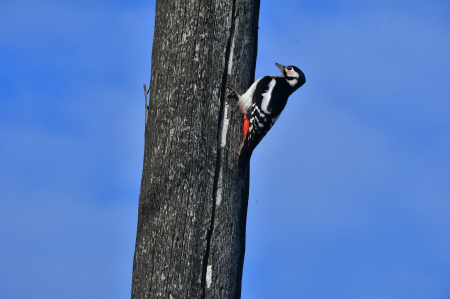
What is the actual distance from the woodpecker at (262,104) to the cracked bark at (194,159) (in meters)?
0.07

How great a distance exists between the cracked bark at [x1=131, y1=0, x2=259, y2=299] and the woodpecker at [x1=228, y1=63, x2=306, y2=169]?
0.07m

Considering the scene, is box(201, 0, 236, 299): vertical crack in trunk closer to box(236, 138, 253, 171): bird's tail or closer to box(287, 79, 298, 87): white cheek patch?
box(236, 138, 253, 171): bird's tail

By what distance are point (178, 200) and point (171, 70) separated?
793 millimetres

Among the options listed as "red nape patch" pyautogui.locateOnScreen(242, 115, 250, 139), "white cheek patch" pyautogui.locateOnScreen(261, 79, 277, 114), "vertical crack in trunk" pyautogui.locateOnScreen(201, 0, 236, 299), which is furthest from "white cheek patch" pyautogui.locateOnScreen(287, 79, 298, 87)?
"vertical crack in trunk" pyautogui.locateOnScreen(201, 0, 236, 299)

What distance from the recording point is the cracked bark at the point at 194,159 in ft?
8.30

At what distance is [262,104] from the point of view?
3533mm

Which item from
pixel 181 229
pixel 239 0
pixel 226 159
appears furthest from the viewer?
pixel 239 0

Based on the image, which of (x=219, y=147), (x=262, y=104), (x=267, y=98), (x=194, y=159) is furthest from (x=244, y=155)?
(x=267, y=98)

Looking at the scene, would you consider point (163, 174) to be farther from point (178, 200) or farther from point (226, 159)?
point (226, 159)

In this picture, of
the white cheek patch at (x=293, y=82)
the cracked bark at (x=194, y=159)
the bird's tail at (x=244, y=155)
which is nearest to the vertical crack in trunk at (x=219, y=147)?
the cracked bark at (x=194, y=159)

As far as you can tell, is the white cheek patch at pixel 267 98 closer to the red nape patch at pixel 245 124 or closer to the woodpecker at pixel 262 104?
the woodpecker at pixel 262 104

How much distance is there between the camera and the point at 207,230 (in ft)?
8.42

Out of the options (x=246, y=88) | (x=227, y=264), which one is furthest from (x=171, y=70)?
(x=227, y=264)

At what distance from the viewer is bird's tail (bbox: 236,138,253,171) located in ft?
9.26
